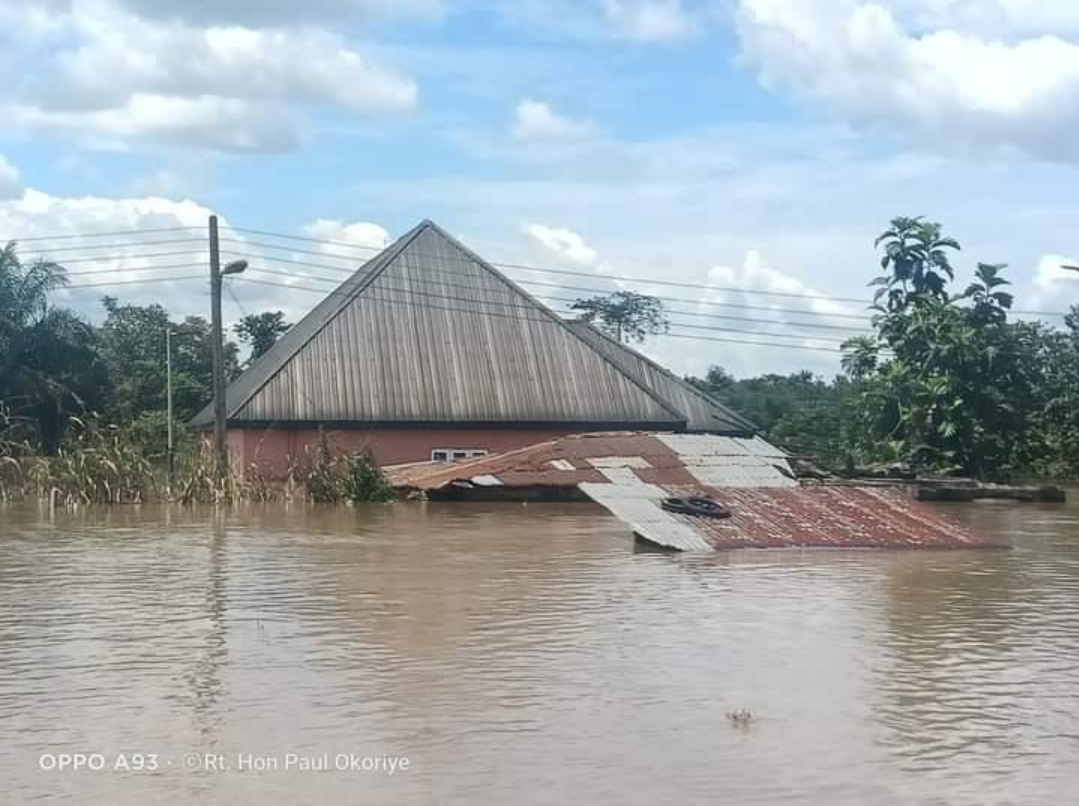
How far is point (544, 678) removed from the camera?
9648 mm

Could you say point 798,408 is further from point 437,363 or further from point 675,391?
point 437,363

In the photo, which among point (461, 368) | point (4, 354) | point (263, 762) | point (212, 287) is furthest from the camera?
point (4, 354)

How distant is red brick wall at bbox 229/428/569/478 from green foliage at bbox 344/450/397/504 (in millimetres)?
2758

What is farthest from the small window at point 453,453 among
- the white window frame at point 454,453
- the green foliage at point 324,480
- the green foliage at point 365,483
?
the green foliage at point 324,480

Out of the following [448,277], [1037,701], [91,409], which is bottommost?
[1037,701]

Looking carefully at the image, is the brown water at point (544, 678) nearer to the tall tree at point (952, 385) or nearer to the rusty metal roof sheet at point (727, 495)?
the rusty metal roof sheet at point (727, 495)

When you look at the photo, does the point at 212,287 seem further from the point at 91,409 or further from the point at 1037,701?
the point at 1037,701

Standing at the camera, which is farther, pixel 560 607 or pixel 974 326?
pixel 974 326

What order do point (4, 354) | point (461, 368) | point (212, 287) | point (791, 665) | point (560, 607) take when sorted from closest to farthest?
point (791, 665), point (560, 607), point (212, 287), point (461, 368), point (4, 354)

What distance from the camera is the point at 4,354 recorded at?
38.7 meters

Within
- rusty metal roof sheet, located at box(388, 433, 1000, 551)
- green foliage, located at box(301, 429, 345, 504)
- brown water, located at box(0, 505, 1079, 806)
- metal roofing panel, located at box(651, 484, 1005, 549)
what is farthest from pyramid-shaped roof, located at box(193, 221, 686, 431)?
brown water, located at box(0, 505, 1079, 806)

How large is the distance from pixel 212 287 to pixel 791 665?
22.7 meters

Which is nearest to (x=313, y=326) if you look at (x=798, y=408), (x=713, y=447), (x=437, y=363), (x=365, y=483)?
(x=437, y=363)

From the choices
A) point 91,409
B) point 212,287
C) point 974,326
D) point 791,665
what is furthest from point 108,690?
point 974,326
